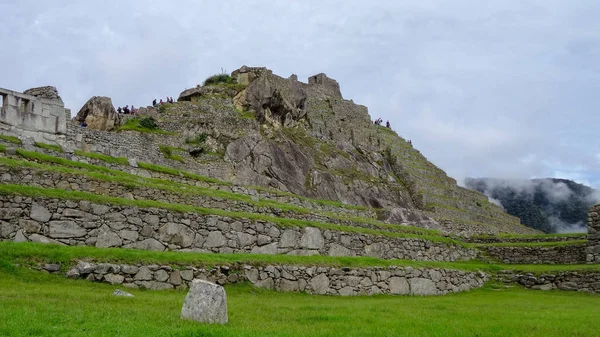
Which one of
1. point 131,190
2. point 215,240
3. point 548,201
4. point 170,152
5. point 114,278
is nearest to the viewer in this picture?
point 114,278

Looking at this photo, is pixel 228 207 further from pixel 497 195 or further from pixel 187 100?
pixel 497 195

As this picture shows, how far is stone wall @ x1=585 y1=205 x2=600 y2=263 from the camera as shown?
24000 millimetres

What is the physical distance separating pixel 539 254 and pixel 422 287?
9457mm

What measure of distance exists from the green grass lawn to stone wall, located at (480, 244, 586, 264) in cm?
1043

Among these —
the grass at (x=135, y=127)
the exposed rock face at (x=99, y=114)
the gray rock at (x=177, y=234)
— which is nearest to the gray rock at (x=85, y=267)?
the gray rock at (x=177, y=234)

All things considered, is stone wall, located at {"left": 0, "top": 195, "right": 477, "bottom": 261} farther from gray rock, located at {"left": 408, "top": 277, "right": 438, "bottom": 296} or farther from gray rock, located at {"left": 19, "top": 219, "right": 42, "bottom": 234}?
gray rock, located at {"left": 408, "top": 277, "right": 438, "bottom": 296}

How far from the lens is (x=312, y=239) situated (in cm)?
2105

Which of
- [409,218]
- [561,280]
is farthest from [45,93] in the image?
[561,280]

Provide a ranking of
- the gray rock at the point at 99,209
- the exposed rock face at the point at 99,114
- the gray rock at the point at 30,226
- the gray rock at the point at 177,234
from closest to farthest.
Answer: the gray rock at the point at 30,226 → the gray rock at the point at 99,209 → the gray rock at the point at 177,234 → the exposed rock face at the point at 99,114

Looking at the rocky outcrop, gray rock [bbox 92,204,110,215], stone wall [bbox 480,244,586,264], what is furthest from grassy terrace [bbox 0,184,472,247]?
the rocky outcrop

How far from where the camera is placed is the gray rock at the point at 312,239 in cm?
2077

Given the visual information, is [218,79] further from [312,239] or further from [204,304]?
[204,304]

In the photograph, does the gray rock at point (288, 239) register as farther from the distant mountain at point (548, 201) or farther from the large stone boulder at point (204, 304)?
the distant mountain at point (548, 201)

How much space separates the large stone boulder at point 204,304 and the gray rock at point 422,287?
1176 cm
